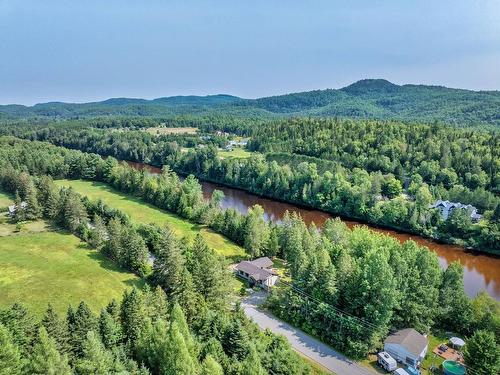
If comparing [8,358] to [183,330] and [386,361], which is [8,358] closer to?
[183,330]

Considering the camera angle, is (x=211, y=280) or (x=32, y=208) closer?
(x=211, y=280)

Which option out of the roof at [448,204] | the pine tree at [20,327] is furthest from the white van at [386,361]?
the roof at [448,204]

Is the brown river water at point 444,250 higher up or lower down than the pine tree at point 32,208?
lower down

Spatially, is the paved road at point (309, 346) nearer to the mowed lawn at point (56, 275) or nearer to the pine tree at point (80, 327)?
the pine tree at point (80, 327)

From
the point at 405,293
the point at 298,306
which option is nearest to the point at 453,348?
the point at 405,293

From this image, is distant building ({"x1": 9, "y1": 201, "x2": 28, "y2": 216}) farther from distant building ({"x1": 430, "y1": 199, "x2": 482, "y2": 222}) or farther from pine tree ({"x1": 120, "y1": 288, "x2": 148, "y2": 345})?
distant building ({"x1": 430, "y1": 199, "x2": 482, "y2": 222})

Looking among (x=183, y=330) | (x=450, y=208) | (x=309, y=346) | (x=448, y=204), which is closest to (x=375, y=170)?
(x=448, y=204)

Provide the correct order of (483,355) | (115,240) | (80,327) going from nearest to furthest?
1. (80,327)
2. (483,355)
3. (115,240)

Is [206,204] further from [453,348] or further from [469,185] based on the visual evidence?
[469,185]
